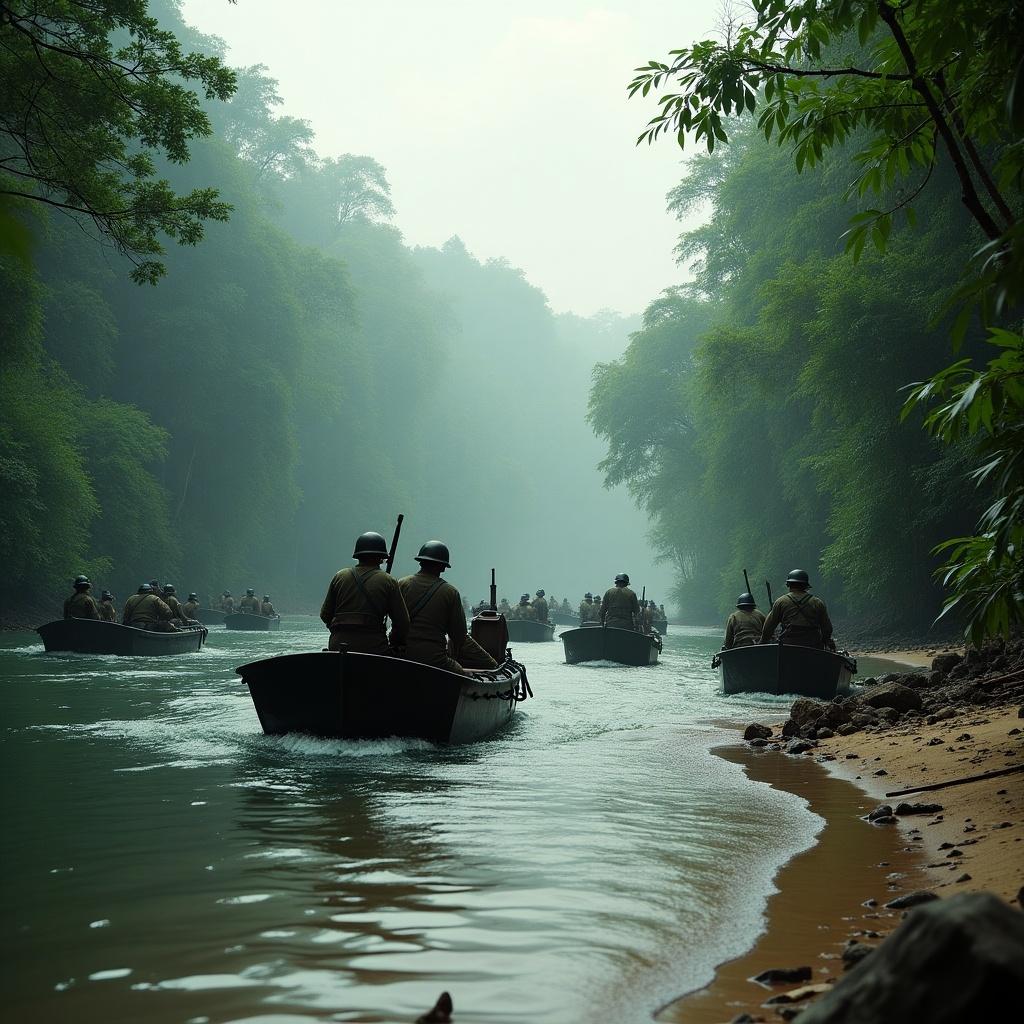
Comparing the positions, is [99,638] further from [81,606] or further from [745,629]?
[745,629]

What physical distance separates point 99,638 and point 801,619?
14.0 meters

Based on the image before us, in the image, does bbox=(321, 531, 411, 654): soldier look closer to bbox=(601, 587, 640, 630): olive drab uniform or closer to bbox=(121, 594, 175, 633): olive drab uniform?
bbox=(121, 594, 175, 633): olive drab uniform

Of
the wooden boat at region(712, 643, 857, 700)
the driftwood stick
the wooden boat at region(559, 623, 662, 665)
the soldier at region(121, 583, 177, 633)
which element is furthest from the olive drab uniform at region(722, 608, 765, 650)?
the soldier at region(121, 583, 177, 633)

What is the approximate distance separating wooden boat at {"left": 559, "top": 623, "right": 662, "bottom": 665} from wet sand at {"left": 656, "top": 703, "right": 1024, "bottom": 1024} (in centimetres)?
1422

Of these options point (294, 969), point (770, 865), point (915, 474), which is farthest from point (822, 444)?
point (294, 969)

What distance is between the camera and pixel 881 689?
1248 cm

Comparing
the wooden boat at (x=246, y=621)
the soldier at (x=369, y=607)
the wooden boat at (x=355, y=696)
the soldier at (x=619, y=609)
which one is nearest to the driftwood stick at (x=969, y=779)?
the wooden boat at (x=355, y=696)

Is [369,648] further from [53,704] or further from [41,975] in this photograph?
[41,975]

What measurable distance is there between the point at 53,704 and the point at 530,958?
10736mm

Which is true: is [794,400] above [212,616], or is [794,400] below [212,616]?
above

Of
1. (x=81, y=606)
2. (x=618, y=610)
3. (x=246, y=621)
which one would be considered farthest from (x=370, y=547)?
(x=246, y=621)

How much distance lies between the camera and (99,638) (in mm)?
21578

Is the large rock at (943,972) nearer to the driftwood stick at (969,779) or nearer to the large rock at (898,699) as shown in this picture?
the driftwood stick at (969,779)

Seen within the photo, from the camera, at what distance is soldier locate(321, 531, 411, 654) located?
33.1ft
